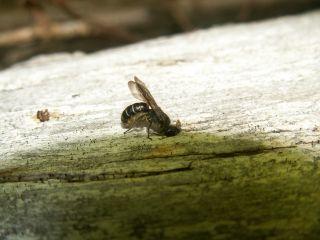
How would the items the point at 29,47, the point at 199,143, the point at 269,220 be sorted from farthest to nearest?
the point at 29,47, the point at 199,143, the point at 269,220

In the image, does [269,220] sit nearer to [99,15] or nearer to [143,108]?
[143,108]

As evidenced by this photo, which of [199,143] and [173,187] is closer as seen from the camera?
[173,187]

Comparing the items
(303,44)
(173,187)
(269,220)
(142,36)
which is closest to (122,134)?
(173,187)

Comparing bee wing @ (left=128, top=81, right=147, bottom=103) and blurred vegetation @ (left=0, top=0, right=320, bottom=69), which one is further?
blurred vegetation @ (left=0, top=0, right=320, bottom=69)

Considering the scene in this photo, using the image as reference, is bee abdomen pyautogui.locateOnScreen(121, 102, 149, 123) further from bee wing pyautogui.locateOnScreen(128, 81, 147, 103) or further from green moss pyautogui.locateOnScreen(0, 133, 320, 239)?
green moss pyautogui.locateOnScreen(0, 133, 320, 239)

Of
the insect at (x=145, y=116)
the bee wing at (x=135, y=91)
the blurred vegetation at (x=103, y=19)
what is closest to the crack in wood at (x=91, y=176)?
the insect at (x=145, y=116)

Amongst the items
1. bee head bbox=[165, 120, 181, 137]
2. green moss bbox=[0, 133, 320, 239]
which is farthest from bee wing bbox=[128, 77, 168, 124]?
green moss bbox=[0, 133, 320, 239]

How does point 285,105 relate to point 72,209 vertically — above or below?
above
